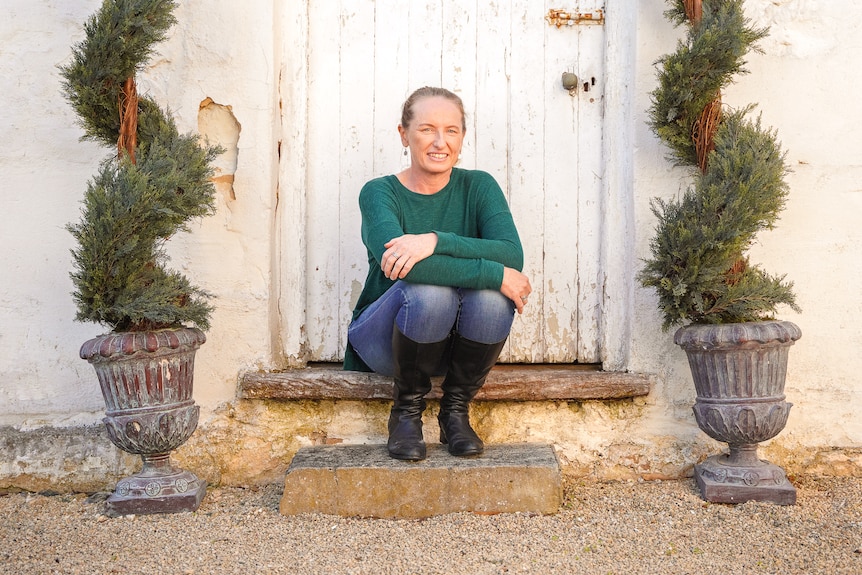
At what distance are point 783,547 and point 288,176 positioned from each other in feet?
7.16

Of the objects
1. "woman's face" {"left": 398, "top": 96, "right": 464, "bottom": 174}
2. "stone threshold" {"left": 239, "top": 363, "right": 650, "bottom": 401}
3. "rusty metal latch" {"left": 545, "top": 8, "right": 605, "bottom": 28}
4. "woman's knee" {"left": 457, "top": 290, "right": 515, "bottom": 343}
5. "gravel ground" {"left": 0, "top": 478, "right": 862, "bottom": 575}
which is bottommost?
"gravel ground" {"left": 0, "top": 478, "right": 862, "bottom": 575}

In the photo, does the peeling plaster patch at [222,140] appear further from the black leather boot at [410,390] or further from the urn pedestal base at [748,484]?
the urn pedestal base at [748,484]

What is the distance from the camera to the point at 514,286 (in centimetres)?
250

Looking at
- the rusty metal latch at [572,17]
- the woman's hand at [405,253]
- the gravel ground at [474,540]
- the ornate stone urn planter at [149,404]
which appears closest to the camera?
the gravel ground at [474,540]

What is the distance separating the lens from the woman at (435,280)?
8.01 ft

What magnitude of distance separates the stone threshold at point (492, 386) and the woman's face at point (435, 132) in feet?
2.67

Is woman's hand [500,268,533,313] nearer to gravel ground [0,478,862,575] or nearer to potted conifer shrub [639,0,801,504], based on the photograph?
potted conifer shrub [639,0,801,504]

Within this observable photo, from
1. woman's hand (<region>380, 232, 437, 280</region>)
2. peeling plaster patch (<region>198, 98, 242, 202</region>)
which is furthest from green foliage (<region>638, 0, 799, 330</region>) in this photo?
peeling plaster patch (<region>198, 98, 242, 202</region>)

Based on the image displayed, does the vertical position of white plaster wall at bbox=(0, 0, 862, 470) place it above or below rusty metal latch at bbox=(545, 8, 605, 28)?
below

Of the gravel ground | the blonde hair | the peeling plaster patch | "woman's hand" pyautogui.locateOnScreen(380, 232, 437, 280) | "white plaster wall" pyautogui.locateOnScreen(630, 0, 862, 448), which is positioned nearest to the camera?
the gravel ground

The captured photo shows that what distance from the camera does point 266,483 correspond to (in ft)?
9.74

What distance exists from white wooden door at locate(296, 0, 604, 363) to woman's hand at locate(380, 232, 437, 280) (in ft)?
2.46

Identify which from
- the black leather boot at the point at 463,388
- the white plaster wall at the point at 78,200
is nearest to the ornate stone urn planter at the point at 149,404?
the white plaster wall at the point at 78,200

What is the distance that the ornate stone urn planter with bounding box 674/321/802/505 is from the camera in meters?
2.50
